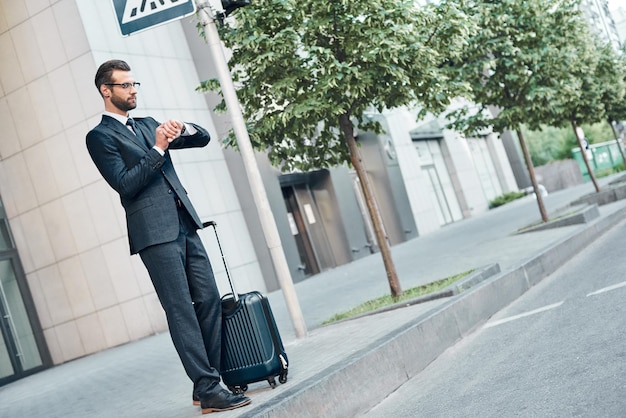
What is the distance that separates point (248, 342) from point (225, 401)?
0.40m

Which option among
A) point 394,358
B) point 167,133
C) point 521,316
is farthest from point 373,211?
point 167,133

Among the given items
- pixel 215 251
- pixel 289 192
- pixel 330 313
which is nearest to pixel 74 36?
pixel 215 251

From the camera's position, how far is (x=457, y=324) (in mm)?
6848

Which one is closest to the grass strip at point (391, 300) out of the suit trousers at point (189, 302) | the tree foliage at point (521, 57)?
the suit trousers at point (189, 302)

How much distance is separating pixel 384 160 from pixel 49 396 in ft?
70.1

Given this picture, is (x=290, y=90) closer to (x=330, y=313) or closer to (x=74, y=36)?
(x=330, y=313)

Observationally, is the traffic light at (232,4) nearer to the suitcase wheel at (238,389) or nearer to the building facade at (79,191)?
the suitcase wheel at (238,389)

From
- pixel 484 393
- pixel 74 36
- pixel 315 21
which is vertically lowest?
pixel 484 393

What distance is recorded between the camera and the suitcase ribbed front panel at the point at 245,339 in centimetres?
475

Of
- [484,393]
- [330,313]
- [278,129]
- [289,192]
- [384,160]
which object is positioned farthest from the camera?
[384,160]

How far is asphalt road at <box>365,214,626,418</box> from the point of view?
12.7 feet

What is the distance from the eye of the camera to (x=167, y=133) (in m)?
4.45

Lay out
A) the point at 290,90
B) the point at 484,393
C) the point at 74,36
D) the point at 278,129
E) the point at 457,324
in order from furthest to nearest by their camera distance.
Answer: the point at 74,36, the point at 278,129, the point at 290,90, the point at 457,324, the point at 484,393

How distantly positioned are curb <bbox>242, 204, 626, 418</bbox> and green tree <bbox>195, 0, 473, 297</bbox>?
75.7 inches
